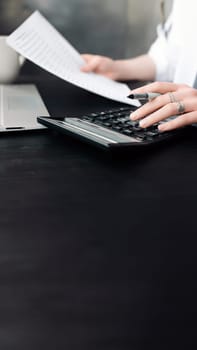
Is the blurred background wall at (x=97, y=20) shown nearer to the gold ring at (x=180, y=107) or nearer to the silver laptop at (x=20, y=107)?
the silver laptop at (x=20, y=107)

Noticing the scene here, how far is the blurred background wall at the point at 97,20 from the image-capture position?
4.27 ft

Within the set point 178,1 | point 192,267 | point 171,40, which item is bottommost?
point 192,267

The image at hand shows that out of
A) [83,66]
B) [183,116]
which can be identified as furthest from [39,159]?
[83,66]

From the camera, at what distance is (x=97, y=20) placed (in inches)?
52.7

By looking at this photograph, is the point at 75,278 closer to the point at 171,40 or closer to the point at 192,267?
the point at 192,267

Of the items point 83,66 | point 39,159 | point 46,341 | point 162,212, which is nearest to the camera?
point 46,341

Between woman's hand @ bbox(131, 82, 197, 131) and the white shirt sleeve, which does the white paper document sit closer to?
woman's hand @ bbox(131, 82, 197, 131)

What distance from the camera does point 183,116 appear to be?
0.72 meters

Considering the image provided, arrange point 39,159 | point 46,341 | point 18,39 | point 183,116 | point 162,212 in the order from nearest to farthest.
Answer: point 46,341
point 162,212
point 39,159
point 183,116
point 18,39

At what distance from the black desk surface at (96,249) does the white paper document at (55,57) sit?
0.30 meters

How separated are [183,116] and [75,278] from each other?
1.42ft

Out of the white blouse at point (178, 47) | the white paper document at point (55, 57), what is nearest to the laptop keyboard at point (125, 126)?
the white paper document at point (55, 57)

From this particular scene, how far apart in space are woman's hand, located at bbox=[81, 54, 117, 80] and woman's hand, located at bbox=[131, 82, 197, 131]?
31 centimetres

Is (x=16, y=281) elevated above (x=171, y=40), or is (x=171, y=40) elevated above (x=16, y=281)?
(x=171, y=40)
